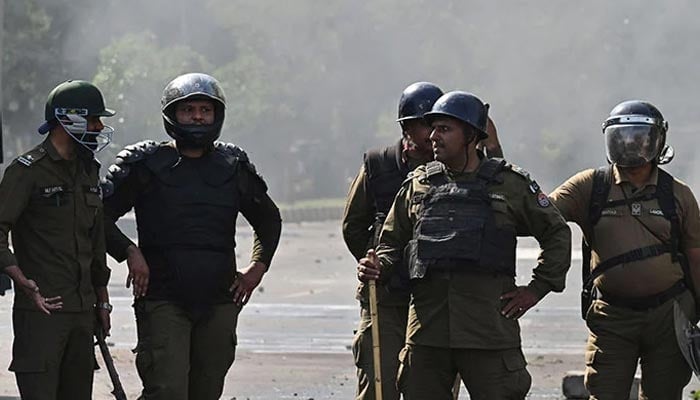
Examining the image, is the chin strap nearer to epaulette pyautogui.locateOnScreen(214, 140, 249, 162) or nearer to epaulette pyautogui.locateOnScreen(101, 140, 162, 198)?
epaulette pyautogui.locateOnScreen(214, 140, 249, 162)

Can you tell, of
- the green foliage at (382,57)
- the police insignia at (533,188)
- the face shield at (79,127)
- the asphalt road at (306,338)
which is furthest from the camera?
the green foliage at (382,57)

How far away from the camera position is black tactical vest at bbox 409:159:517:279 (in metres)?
6.65

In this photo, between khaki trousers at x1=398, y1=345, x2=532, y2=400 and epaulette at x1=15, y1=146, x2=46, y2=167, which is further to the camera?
epaulette at x1=15, y1=146, x2=46, y2=167

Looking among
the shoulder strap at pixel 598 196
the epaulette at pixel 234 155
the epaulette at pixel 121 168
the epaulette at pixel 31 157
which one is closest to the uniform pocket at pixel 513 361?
the shoulder strap at pixel 598 196

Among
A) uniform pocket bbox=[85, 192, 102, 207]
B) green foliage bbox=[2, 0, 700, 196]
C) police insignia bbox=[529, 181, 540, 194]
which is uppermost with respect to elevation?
green foliage bbox=[2, 0, 700, 196]

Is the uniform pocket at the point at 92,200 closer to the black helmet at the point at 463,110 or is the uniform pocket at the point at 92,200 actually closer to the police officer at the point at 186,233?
the police officer at the point at 186,233

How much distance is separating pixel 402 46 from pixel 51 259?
32193 mm

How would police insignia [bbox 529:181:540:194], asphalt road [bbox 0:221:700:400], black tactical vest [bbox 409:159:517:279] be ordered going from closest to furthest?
black tactical vest [bbox 409:159:517:279]
police insignia [bbox 529:181:540:194]
asphalt road [bbox 0:221:700:400]

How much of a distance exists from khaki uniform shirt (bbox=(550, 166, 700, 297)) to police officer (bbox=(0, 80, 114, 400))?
213 cm

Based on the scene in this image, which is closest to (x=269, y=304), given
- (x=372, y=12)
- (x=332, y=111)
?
(x=372, y=12)

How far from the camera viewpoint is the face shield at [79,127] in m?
7.02

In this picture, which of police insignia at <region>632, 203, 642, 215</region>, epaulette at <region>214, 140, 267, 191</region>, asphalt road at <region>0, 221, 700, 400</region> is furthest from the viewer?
asphalt road at <region>0, 221, 700, 400</region>

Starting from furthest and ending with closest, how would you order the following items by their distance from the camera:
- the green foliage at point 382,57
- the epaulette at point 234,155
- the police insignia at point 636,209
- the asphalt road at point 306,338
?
1. the green foliage at point 382,57
2. the asphalt road at point 306,338
3. the police insignia at point 636,209
4. the epaulette at point 234,155

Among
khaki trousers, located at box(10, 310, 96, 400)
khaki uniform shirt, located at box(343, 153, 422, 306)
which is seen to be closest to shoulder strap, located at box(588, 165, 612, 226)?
khaki uniform shirt, located at box(343, 153, 422, 306)
